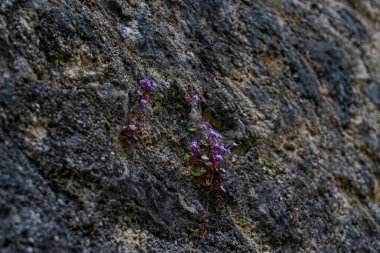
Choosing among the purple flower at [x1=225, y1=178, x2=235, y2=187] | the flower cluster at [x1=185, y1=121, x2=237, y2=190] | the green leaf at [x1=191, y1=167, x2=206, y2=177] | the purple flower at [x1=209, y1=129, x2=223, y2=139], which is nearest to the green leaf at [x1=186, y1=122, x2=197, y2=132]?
the flower cluster at [x1=185, y1=121, x2=237, y2=190]

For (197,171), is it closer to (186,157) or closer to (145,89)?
(186,157)

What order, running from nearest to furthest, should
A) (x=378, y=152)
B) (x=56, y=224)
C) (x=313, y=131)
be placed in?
(x=56, y=224)
(x=313, y=131)
(x=378, y=152)

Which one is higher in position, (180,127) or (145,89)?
(145,89)

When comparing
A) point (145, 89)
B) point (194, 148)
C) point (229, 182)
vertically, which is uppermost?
point (145, 89)

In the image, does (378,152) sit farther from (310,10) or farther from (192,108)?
(192,108)

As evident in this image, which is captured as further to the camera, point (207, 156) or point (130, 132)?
point (207, 156)

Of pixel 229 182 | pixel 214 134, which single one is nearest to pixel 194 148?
pixel 214 134

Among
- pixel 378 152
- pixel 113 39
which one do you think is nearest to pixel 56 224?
pixel 113 39
